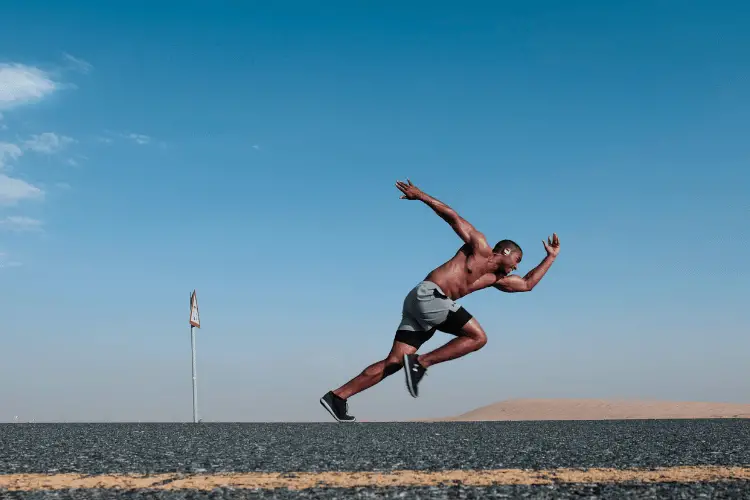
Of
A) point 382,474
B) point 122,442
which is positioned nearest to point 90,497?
point 382,474

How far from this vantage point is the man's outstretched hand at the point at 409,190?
23.0 feet

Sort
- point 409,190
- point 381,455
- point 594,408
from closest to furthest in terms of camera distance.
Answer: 1. point 381,455
2. point 409,190
3. point 594,408

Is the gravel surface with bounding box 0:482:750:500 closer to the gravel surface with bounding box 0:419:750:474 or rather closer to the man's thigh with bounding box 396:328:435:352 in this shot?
the gravel surface with bounding box 0:419:750:474

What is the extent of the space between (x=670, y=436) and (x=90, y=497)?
428 cm

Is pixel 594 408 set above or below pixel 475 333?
below

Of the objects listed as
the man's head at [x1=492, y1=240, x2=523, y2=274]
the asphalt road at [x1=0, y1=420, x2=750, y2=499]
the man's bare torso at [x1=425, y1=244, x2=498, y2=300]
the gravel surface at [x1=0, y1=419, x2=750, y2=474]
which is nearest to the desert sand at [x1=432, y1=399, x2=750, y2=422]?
the man's bare torso at [x1=425, y1=244, x2=498, y2=300]

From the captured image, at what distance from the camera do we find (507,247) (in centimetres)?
723

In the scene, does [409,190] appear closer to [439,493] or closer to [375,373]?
[375,373]

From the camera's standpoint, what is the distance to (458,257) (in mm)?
7430

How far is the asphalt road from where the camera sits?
8.66 ft

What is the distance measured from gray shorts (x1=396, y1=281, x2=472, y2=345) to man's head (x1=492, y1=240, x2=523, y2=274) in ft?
1.96

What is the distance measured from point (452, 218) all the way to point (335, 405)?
7.43 ft

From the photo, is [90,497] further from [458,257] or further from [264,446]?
[458,257]

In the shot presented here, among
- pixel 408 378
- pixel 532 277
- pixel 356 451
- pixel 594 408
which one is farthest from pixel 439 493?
pixel 594 408
